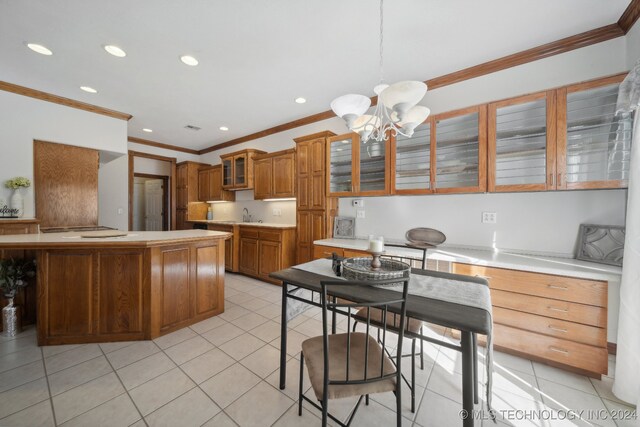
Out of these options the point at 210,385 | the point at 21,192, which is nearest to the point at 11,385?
the point at 210,385

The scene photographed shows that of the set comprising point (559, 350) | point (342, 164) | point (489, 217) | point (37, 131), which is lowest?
point (559, 350)

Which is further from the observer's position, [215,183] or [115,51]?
[215,183]

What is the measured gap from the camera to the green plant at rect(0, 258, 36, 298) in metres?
2.26

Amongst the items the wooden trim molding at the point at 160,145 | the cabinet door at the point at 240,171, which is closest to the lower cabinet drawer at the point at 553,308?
the cabinet door at the point at 240,171

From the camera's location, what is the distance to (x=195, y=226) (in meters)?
5.78

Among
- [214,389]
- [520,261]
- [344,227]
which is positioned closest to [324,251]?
[344,227]

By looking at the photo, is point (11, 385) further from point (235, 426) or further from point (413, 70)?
point (413, 70)

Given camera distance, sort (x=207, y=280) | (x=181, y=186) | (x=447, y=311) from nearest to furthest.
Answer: (x=447, y=311) → (x=207, y=280) → (x=181, y=186)

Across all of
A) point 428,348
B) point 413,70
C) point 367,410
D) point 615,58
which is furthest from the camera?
point 413,70

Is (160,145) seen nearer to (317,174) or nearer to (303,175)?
(303,175)

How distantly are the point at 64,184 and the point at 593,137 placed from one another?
20.7 ft

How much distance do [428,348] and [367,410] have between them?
99 centimetres

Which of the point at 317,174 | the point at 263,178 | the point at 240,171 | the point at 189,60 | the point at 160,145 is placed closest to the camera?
the point at 189,60

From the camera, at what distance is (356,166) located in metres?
3.21
